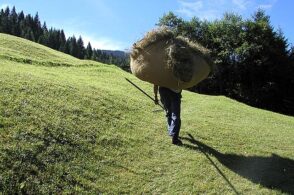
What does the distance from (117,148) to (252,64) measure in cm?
3286

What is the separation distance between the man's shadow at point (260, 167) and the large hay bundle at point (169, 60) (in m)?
1.74

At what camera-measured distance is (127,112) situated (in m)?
14.1

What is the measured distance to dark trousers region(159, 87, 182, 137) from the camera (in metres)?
11.4

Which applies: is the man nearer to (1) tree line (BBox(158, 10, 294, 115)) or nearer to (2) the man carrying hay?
(2) the man carrying hay

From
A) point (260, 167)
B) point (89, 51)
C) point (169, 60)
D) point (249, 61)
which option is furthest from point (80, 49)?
point (260, 167)

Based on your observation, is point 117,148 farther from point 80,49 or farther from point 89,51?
point 89,51

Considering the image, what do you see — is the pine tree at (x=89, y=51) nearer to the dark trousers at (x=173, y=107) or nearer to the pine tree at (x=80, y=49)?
the pine tree at (x=80, y=49)

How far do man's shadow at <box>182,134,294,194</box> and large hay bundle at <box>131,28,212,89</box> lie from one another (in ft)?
5.72

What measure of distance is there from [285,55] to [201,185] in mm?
34732

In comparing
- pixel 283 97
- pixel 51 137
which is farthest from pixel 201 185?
pixel 283 97

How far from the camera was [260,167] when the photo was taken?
10.8 meters

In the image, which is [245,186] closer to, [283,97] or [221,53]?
[283,97]

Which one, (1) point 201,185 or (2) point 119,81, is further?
(2) point 119,81

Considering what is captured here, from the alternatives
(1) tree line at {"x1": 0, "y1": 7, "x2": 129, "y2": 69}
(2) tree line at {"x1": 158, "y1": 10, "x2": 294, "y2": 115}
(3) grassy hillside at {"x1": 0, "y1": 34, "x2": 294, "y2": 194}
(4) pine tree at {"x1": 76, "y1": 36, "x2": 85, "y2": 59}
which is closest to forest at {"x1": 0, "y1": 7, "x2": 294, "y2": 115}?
(2) tree line at {"x1": 158, "y1": 10, "x2": 294, "y2": 115}
